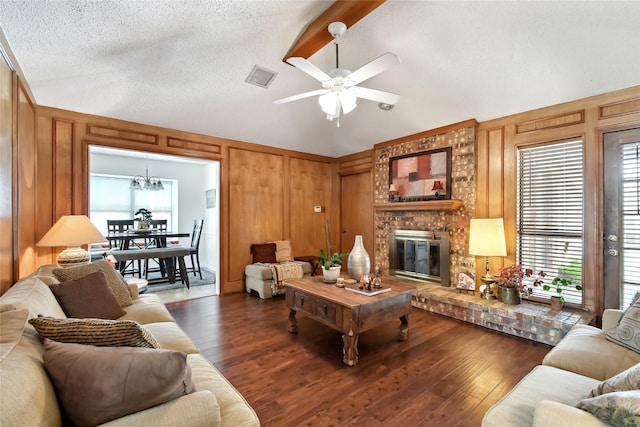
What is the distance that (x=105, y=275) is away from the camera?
96.7 inches

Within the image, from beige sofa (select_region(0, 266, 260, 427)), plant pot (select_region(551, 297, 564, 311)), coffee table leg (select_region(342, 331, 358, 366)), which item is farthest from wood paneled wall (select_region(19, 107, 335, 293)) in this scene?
plant pot (select_region(551, 297, 564, 311))

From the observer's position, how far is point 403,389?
2078 mm

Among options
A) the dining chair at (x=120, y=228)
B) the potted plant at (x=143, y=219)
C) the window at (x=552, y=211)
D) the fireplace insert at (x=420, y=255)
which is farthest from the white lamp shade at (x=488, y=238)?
the dining chair at (x=120, y=228)

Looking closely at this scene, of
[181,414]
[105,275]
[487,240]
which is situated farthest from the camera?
[487,240]

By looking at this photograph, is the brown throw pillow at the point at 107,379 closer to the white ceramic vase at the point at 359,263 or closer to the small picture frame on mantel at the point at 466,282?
the white ceramic vase at the point at 359,263

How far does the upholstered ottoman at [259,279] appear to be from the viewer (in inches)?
172

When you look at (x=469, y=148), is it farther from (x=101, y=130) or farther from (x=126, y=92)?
(x=101, y=130)

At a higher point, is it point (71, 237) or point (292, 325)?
point (71, 237)

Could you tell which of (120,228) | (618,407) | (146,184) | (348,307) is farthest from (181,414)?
(146,184)

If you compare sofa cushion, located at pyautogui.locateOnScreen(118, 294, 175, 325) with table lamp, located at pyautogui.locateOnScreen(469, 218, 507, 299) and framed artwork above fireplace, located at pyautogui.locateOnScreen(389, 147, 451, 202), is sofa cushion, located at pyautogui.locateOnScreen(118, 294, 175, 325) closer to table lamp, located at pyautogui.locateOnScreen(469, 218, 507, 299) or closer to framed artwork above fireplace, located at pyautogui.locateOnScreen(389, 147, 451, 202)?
table lamp, located at pyautogui.locateOnScreen(469, 218, 507, 299)

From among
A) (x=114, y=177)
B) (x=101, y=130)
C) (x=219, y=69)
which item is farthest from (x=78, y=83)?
(x=114, y=177)

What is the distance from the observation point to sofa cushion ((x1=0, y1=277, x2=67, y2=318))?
140cm

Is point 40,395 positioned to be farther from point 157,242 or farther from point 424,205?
point 157,242

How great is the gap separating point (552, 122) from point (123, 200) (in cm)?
781
